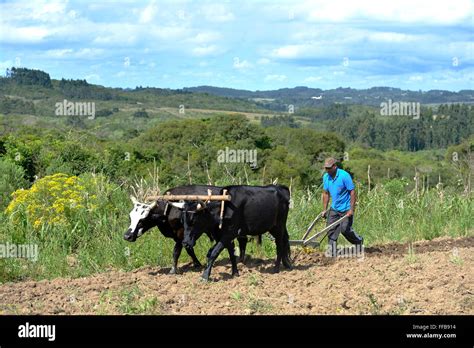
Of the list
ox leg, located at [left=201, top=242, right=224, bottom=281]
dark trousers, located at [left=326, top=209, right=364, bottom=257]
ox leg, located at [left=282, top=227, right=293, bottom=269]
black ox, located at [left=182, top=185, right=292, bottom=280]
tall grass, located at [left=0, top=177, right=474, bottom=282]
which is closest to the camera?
ox leg, located at [left=201, top=242, right=224, bottom=281]

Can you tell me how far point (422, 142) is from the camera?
4254 inches

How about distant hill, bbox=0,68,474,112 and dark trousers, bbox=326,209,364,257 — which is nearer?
dark trousers, bbox=326,209,364,257

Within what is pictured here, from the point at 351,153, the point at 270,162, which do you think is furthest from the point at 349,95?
the point at 270,162

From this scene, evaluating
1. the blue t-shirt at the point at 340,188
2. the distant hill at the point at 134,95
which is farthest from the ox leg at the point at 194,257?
the distant hill at the point at 134,95

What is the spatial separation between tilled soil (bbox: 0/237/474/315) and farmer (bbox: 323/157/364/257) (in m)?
0.41

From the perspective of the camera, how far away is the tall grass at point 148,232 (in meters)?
10.3

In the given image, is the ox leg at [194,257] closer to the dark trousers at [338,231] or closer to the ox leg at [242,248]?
the ox leg at [242,248]

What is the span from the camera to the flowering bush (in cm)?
1146

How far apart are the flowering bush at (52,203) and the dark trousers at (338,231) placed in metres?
3.92

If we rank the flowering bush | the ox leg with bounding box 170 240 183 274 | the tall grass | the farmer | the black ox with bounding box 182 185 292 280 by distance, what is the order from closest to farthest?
the black ox with bounding box 182 185 292 280
the ox leg with bounding box 170 240 183 274
the tall grass
the farmer
the flowering bush

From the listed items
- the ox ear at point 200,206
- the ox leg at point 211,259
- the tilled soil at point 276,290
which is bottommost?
the tilled soil at point 276,290

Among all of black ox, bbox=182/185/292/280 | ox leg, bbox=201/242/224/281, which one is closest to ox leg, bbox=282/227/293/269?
black ox, bbox=182/185/292/280

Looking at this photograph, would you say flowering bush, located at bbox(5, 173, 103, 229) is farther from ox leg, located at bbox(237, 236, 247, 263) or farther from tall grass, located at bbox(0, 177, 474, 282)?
ox leg, located at bbox(237, 236, 247, 263)
